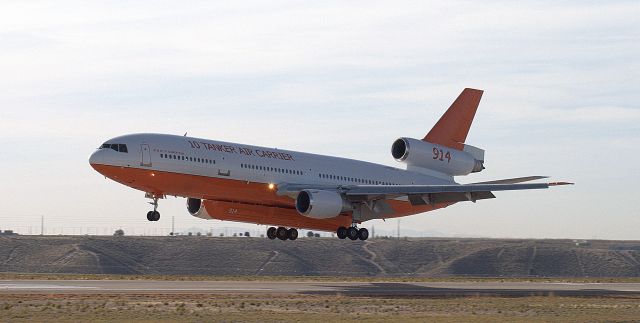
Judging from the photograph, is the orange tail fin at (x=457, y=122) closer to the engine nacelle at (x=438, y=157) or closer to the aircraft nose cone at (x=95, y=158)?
the engine nacelle at (x=438, y=157)

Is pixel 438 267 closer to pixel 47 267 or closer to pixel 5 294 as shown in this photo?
pixel 47 267

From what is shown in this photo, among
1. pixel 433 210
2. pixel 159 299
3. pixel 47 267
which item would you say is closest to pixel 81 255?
pixel 47 267

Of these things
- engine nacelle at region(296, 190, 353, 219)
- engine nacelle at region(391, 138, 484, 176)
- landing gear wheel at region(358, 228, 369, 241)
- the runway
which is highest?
engine nacelle at region(391, 138, 484, 176)

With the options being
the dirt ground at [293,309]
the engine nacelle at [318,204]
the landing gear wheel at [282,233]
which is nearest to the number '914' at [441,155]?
the landing gear wheel at [282,233]

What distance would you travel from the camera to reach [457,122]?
88562mm

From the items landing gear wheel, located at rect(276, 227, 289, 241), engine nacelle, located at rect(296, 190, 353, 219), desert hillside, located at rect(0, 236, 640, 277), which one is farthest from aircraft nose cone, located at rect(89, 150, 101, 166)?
desert hillside, located at rect(0, 236, 640, 277)

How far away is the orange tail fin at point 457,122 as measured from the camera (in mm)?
87562

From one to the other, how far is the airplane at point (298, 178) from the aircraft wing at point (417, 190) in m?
0.07

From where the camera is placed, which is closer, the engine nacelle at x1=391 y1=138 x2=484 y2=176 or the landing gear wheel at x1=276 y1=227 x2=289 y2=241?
the landing gear wheel at x1=276 y1=227 x2=289 y2=241

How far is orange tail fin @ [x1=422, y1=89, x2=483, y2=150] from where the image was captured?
287ft

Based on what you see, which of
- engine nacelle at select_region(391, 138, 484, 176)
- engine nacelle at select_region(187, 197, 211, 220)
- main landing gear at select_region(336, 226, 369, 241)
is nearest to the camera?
engine nacelle at select_region(187, 197, 211, 220)

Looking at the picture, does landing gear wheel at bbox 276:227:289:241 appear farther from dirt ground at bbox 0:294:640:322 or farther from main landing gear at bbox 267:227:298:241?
dirt ground at bbox 0:294:640:322

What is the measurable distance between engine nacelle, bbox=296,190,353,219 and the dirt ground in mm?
13983

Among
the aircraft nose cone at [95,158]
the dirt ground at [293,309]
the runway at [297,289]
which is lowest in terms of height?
the dirt ground at [293,309]
